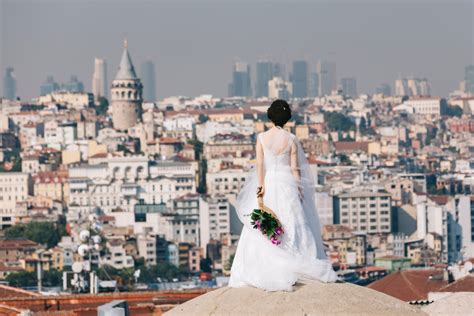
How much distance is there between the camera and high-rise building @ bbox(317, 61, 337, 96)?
154 meters

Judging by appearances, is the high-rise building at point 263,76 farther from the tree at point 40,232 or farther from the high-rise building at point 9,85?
the tree at point 40,232

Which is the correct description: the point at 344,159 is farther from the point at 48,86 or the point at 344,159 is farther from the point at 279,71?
the point at 279,71

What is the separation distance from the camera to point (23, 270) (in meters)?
54.9

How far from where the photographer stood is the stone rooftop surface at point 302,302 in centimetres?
Result: 740

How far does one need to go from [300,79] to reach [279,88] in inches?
302

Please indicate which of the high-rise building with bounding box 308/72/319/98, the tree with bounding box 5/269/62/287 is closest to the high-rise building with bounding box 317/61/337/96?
the high-rise building with bounding box 308/72/319/98

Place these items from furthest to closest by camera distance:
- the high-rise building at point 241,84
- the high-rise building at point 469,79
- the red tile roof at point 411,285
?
the high-rise building at point 241,84 → the high-rise building at point 469,79 → the red tile roof at point 411,285

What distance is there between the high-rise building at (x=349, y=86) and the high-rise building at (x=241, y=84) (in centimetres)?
822

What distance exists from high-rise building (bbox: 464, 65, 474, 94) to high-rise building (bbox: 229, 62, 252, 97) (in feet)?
87.8

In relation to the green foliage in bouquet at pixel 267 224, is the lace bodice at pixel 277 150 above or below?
above

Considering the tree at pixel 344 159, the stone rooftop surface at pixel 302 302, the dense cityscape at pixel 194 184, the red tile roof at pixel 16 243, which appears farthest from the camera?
the tree at pixel 344 159

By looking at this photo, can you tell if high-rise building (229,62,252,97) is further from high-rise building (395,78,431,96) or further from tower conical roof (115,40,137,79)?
tower conical roof (115,40,137,79)

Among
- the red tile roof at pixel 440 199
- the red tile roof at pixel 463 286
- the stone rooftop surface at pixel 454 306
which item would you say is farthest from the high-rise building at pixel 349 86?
the stone rooftop surface at pixel 454 306

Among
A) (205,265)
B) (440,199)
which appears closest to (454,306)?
(205,265)
